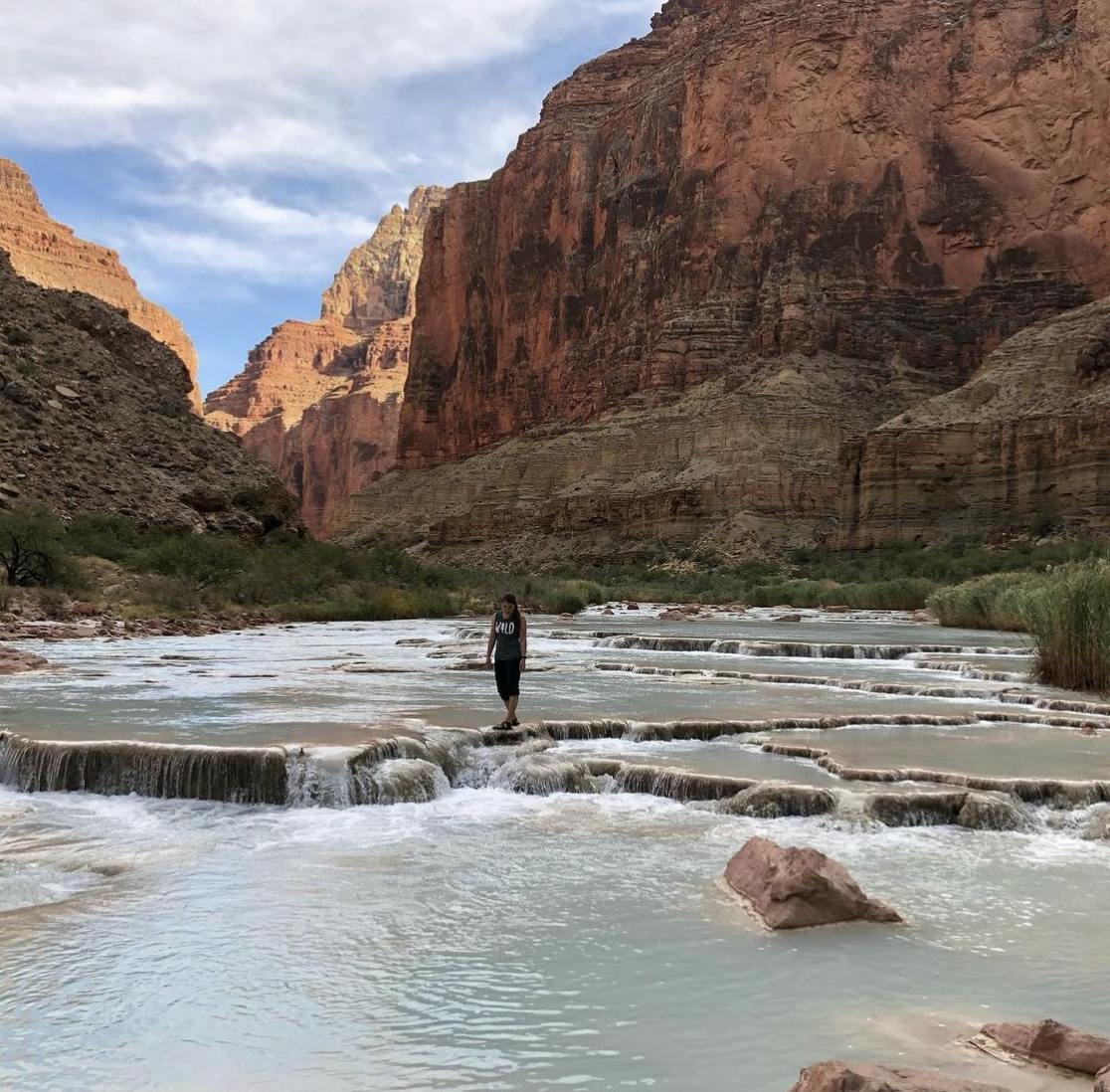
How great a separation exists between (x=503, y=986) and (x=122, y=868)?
9.55ft

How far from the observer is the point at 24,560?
2547 centimetres

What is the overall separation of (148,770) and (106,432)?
105 feet

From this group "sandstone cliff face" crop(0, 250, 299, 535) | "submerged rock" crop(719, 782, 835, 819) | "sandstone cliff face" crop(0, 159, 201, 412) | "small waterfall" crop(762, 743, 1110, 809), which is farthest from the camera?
"sandstone cliff face" crop(0, 159, 201, 412)

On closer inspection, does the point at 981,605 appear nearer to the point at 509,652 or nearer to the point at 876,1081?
the point at 509,652

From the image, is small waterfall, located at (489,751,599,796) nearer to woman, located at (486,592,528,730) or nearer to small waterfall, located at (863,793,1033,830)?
woman, located at (486,592,528,730)

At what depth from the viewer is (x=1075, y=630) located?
46.1 feet

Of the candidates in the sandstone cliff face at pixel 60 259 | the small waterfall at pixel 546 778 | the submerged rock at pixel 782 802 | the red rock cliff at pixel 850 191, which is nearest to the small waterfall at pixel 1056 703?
the submerged rock at pixel 782 802

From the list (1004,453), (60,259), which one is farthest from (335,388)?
(1004,453)

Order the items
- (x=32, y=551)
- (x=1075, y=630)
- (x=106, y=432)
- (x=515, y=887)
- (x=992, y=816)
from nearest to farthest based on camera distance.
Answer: (x=515, y=887) < (x=992, y=816) < (x=1075, y=630) < (x=32, y=551) < (x=106, y=432)

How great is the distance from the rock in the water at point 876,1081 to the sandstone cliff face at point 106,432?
30.8m

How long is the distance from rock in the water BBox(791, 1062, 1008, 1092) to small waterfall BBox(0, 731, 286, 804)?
19.1 feet

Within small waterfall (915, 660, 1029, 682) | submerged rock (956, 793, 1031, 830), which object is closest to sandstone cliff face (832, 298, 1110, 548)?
small waterfall (915, 660, 1029, 682)

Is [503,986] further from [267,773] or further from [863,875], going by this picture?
[267,773]

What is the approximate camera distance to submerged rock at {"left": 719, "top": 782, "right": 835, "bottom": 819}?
297 inches
